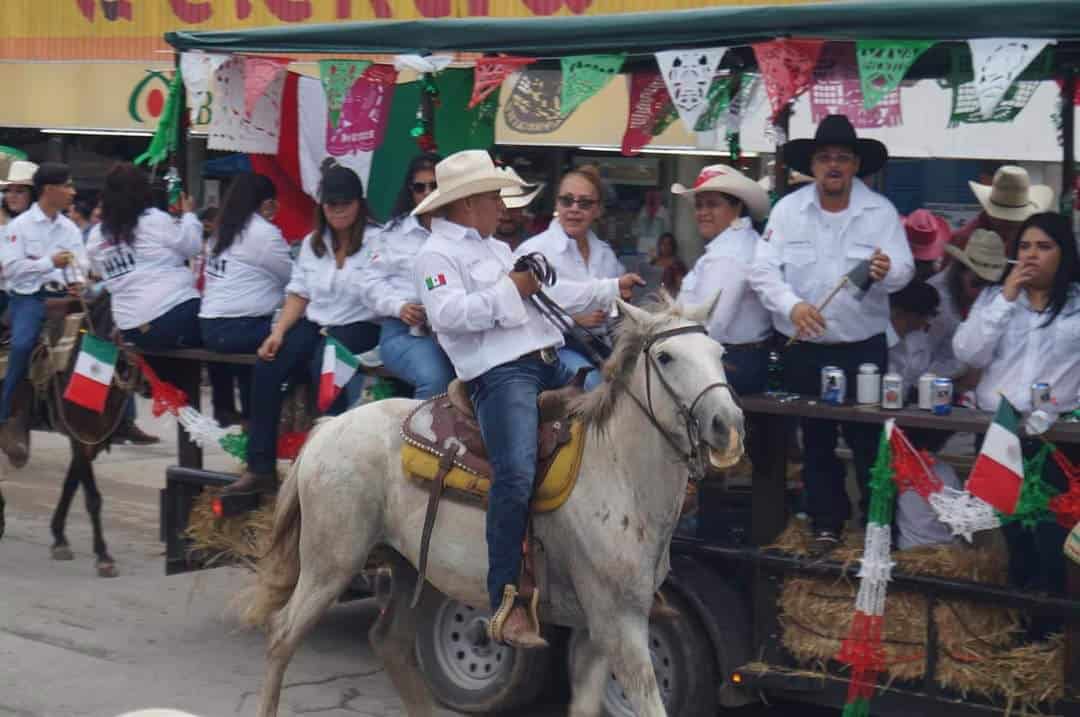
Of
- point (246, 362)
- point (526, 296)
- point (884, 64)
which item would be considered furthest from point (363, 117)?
point (884, 64)

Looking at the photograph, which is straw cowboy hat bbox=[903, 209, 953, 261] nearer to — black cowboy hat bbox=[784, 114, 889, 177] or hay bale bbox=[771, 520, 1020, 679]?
black cowboy hat bbox=[784, 114, 889, 177]

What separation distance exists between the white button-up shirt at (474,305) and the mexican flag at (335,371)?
62.7 inches

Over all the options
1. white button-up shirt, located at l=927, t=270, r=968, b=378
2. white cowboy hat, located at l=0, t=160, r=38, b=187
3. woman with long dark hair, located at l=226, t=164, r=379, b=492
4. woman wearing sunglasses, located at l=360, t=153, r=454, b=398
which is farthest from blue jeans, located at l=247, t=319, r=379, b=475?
white cowboy hat, located at l=0, t=160, r=38, b=187

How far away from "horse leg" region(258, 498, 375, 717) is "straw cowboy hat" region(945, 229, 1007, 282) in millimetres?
2909

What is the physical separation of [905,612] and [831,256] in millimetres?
1502

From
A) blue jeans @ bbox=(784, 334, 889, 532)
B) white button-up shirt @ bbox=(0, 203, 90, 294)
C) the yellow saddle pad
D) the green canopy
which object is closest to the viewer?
the green canopy

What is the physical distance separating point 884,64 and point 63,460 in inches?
391

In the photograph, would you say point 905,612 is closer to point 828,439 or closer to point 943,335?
point 828,439

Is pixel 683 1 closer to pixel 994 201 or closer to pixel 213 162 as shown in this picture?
pixel 213 162

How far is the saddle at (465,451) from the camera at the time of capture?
6102 mm

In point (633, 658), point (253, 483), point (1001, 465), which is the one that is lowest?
point (633, 658)

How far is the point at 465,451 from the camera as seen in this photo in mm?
6320

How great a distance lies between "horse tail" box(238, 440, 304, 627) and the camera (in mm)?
6926

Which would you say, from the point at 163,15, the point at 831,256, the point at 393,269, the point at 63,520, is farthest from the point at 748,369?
the point at 163,15
